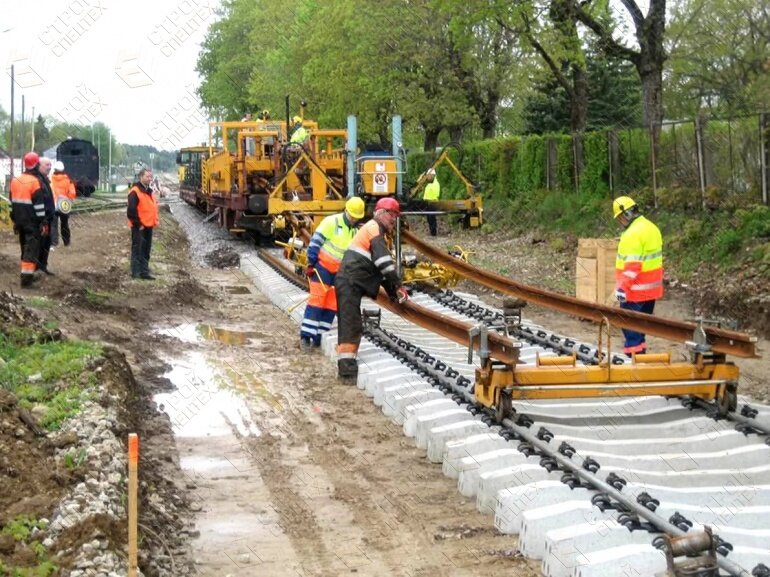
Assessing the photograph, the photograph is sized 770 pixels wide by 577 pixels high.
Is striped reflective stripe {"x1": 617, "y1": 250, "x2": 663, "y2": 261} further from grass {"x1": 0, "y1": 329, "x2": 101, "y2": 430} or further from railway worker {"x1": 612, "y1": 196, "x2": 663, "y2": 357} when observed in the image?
grass {"x1": 0, "y1": 329, "x2": 101, "y2": 430}

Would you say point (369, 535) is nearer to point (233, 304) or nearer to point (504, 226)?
point (233, 304)

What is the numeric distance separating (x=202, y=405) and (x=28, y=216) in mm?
6487

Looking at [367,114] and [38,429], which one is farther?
[367,114]

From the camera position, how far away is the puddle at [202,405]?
8.38 metres

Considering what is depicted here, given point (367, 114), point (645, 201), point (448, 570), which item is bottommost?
point (448, 570)

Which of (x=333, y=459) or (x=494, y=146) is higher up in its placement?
(x=494, y=146)

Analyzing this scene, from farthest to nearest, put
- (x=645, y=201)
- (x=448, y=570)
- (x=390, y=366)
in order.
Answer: (x=645, y=201)
(x=390, y=366)
(x=448, y=570)

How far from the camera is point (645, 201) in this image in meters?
20.8

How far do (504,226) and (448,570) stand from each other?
74.3 ft

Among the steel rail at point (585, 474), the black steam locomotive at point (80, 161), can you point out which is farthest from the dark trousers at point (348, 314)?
the black steam locomotive at point (80, 161)

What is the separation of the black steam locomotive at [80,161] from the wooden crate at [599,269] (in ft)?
143

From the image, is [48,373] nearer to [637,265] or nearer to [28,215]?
[637,265]

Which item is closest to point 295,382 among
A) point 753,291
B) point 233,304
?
point 233,304

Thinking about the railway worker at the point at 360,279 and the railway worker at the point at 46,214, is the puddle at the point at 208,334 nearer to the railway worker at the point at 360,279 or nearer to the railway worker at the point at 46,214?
the railway worker at the point at 360,279
